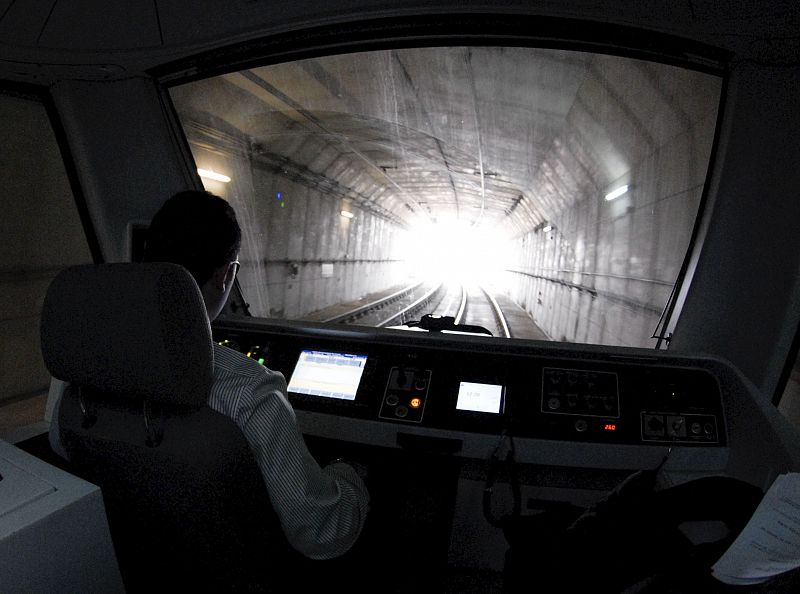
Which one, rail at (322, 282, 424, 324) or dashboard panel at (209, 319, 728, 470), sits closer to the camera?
dashboard panel at (209, 319, 728, 470)

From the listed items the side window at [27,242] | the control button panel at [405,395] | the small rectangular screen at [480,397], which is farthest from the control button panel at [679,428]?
the side window at [27,242]

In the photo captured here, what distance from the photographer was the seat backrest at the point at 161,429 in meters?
0.97

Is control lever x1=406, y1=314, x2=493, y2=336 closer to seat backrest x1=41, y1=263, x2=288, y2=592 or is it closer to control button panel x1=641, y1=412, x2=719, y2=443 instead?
control button panel x1=641, y1=412, x2=719, y2=443

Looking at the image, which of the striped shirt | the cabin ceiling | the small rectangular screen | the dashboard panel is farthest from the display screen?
the cabin ceiling

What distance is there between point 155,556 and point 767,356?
8.65 feet

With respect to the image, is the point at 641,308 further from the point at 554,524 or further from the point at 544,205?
the point at 544,205

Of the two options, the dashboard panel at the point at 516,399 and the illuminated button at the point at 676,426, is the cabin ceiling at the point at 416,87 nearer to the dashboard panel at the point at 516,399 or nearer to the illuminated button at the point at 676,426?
the dashboard panel at the point at 516,399

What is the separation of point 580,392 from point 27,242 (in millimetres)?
4392

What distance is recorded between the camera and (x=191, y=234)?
1234mm

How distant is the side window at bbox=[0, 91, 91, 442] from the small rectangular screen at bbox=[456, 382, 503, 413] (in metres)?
3.55

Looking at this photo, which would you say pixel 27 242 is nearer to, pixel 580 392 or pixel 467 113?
pixel 580 392

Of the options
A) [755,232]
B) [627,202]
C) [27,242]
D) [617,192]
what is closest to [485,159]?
[617,192]

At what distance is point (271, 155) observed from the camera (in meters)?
8.93

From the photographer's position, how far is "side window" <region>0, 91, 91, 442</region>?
3.43 m
